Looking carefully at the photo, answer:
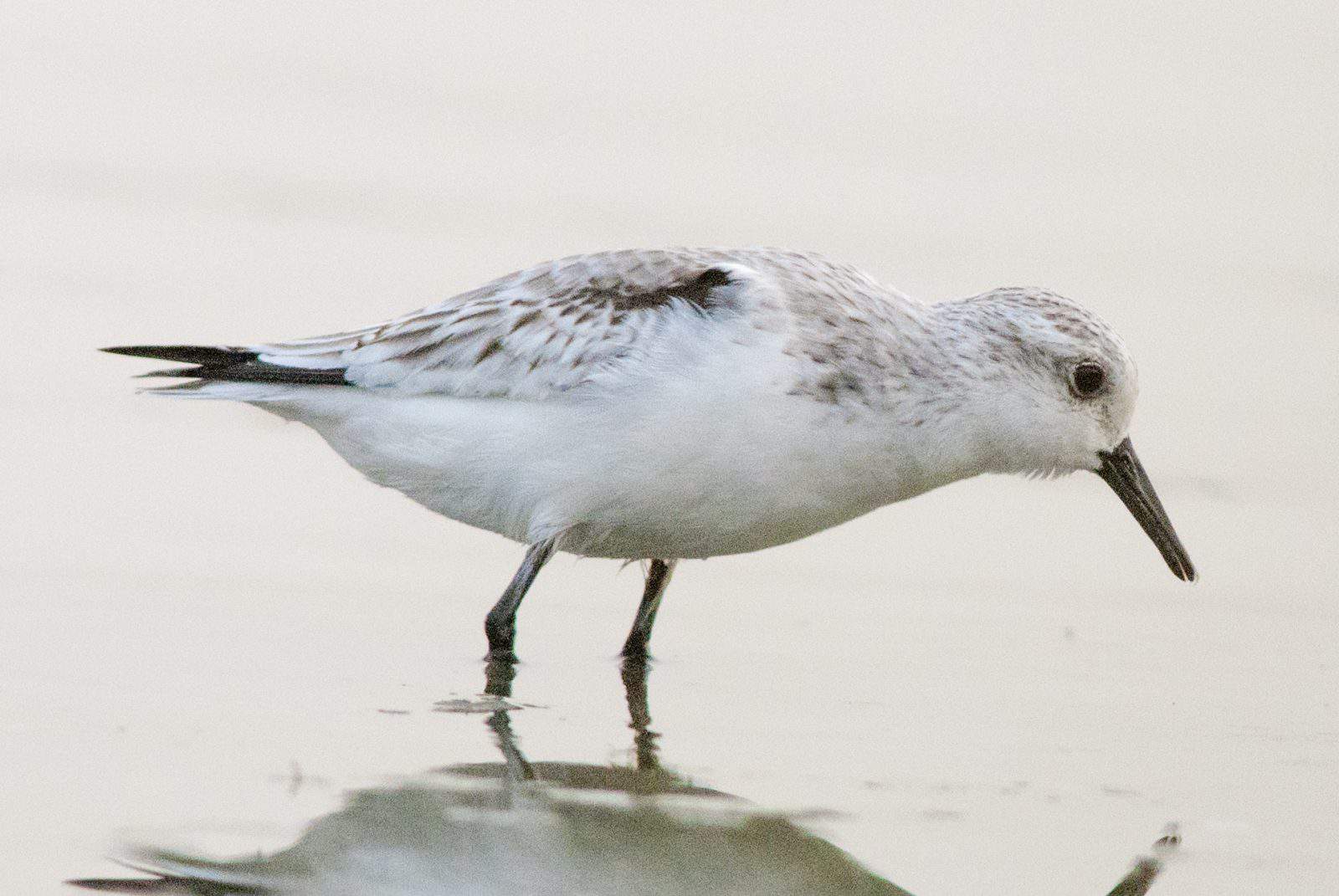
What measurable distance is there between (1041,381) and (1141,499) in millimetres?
659

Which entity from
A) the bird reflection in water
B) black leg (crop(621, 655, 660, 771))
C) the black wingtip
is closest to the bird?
the black wingtip

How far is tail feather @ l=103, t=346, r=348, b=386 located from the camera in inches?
281

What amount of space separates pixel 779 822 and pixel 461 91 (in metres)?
10.7

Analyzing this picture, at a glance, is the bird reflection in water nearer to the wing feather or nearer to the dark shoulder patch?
the wing feather

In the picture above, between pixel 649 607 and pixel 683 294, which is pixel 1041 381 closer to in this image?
pixel 683 294

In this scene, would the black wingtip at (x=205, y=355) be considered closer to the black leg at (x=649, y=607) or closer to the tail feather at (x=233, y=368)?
the tail feather at (x=233, y=368)

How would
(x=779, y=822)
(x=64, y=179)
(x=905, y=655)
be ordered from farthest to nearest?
(x=64, y=179), (x=905, y=655), (x=779, y=822)

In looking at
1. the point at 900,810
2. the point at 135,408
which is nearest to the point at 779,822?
the point at 900,810

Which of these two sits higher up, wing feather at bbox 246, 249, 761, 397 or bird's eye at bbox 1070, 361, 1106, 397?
A: wing feather at bbox 246, 249, 761, 397

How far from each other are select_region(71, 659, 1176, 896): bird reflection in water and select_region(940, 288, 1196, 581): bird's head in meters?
1.69

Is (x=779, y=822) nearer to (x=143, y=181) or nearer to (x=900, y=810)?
(x=900, y=810)

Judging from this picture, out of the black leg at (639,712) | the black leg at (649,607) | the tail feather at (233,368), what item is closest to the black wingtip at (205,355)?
the tail feather at (233,368)

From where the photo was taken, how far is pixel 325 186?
44.2ft

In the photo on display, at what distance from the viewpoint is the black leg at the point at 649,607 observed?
7.12m
